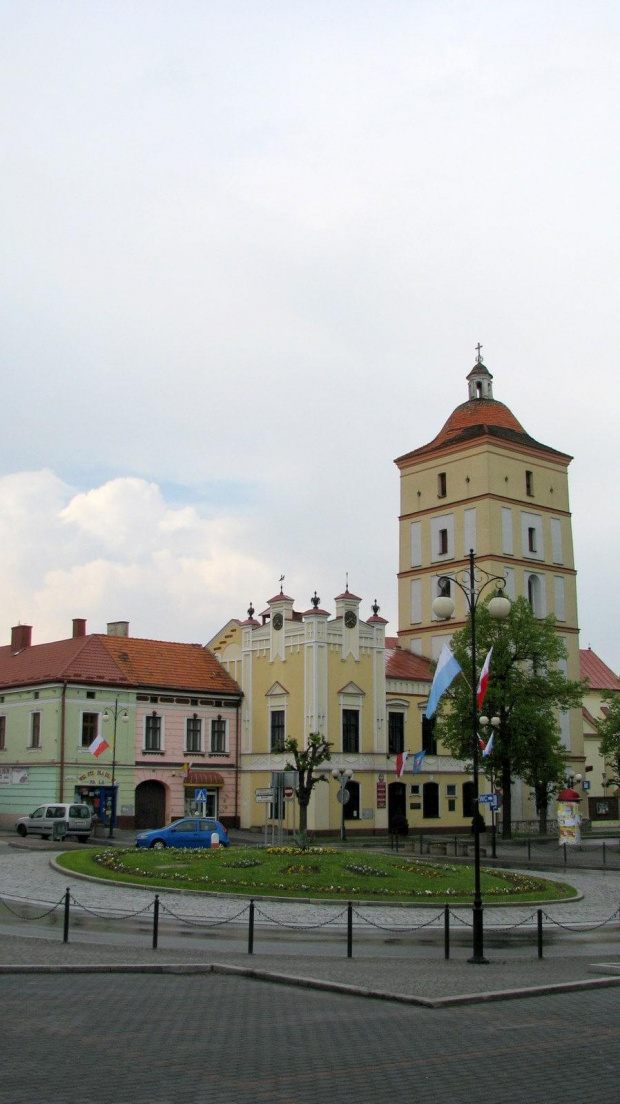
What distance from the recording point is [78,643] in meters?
56.1

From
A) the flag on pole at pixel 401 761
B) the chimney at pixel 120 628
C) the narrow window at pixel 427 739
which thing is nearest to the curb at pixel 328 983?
the flag on pole at pixel 401 761

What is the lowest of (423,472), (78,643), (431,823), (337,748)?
(431,823)

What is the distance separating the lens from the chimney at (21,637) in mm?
61750

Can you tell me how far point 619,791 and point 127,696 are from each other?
30.6 metres

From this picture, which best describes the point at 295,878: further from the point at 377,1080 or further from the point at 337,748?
the point at 337,748

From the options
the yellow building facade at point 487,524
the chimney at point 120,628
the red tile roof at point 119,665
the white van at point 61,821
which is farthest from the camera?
the yellow building facade at point 487,524

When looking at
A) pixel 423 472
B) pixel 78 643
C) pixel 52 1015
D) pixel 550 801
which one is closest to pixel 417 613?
pixel 423 472

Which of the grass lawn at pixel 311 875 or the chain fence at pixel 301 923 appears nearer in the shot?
the chain fence at pixel 301 923

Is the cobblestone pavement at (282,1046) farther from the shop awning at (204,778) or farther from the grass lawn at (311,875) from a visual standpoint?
the shop awning at (204,778)

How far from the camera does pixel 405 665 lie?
6241 centimetres

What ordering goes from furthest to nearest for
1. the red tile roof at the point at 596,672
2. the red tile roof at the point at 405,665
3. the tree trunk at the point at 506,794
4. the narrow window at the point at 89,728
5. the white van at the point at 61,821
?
the red tile roof at the point at 596,672 < the red tile roof at the point at 405,665 < the narrow window at the point at 89,728 < the tree trunk at the point at 506,794 < the white van at the point at 61,821

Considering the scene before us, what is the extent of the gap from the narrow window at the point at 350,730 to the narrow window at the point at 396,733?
8.23 feet

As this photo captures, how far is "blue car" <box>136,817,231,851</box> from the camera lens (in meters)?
39.1

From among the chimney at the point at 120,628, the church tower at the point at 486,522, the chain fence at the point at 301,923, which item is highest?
the church tower at the point at 486,522
